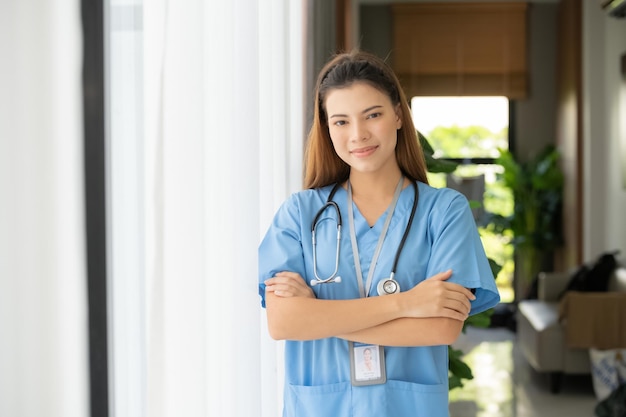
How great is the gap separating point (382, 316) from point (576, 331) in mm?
4254

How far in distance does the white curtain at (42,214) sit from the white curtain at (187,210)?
158 mm

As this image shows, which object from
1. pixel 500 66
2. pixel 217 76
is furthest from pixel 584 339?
pixel 217 76

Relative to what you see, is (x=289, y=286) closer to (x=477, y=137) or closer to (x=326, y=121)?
(x=326, y=121)

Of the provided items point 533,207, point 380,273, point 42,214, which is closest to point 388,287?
point 380,273

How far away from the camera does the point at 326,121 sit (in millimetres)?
1646

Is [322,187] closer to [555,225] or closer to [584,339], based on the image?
[584,339]

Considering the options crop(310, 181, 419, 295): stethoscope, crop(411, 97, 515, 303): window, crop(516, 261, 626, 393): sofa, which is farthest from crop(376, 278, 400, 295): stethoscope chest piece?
crop(411, 97, 515, 303): window

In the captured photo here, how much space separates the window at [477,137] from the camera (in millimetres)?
8562

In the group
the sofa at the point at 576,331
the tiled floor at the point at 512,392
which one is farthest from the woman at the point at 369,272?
the sofa at the point at 576,331

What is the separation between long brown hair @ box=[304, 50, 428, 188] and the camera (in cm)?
156

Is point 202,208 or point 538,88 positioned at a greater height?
point 538,88

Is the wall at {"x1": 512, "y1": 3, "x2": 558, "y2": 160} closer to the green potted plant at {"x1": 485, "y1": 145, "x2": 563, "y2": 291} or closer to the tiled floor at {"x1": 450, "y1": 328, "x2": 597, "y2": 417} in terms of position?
the green potted plant at {"x1": 485, "y1": 145, "x2": 563, "y2": 291}

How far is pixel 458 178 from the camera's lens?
823 cm

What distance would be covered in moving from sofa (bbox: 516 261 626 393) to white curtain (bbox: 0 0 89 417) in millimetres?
4766
